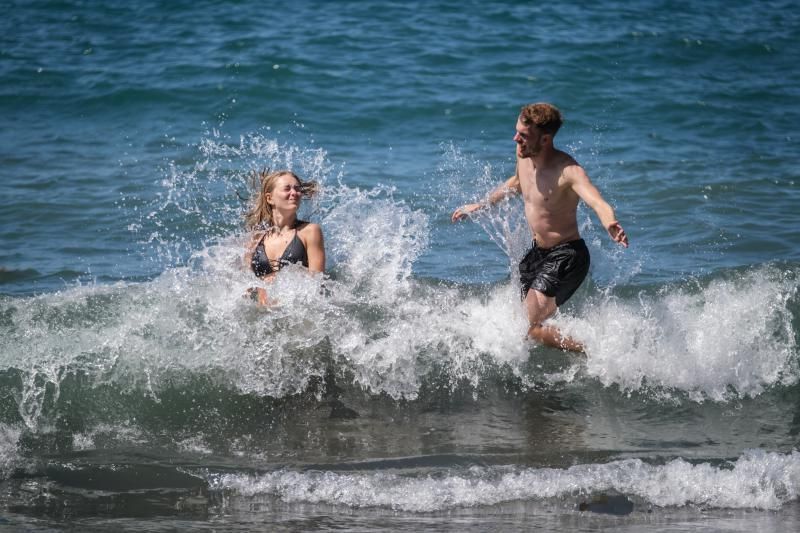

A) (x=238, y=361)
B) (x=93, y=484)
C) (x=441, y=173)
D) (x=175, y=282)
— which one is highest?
(x=441, y=173)

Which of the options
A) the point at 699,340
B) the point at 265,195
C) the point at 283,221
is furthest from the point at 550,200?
the point at 265,195

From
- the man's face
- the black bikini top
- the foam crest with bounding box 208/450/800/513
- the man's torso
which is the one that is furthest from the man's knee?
the black bikini top

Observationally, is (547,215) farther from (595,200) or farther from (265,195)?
(265,195)

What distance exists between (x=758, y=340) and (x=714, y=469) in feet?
7.86

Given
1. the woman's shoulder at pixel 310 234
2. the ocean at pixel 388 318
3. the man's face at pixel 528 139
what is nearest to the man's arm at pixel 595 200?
the man's face at pixel 528 139

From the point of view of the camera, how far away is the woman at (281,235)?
7559 mm

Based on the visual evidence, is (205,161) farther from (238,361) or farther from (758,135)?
(758,135)

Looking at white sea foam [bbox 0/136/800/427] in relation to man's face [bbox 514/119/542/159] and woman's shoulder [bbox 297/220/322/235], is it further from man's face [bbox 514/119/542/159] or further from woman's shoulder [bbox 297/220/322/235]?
man's face [bbox 514/119/542/159]

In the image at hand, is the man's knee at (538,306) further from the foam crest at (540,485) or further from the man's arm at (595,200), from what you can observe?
the foam crest at (540,485)

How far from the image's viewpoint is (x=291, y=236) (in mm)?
7613

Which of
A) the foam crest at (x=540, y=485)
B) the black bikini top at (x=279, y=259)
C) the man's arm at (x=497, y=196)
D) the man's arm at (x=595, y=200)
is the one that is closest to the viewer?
the foam crest at (x=540, y=485)

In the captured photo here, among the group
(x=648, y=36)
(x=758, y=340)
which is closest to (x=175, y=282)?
(x=758, y=340)

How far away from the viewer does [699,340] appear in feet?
26.7

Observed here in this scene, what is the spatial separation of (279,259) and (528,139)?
200 centimetres
